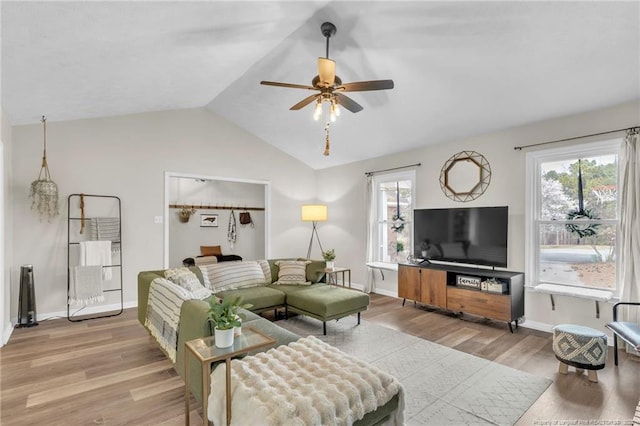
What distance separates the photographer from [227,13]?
269cm

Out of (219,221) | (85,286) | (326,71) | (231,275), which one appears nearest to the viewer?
(326,71)

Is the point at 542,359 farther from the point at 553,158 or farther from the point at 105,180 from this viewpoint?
the point at 105,180

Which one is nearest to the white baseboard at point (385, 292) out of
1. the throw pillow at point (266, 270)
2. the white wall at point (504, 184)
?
the white wall at point (504, 184)

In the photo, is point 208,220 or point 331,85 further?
point 208,220

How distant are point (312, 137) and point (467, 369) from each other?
169 inches

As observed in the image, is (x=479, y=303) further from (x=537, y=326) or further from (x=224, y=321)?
(x=224, y=321)

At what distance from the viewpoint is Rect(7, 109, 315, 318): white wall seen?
168 inches

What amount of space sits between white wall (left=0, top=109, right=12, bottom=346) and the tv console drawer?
5.26 metres

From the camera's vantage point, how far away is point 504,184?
432cm

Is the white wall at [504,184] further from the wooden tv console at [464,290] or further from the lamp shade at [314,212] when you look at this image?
the lamp shade at [314,212]

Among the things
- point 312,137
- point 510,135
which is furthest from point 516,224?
point 312,137

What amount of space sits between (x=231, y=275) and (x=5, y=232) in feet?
8.35

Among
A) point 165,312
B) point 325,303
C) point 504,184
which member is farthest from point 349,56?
point 165,312

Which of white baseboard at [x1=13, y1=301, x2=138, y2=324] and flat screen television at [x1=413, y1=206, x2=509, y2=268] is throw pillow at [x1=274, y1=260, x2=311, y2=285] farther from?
white baseboard at [x1=13, y1=301, x2=138, y2=324]
